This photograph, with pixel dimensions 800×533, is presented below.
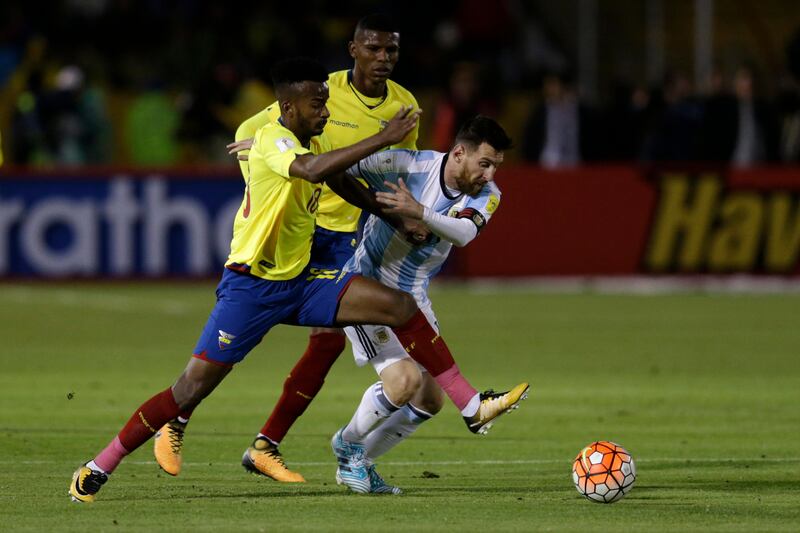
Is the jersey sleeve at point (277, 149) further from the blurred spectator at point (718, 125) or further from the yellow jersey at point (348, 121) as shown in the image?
the blurred spectator at point (718, 125)

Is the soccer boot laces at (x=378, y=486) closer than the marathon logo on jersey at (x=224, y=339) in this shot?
No

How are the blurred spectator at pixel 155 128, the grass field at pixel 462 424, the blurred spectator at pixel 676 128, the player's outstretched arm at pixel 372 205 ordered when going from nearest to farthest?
the grass field at pixel 462 424
the player's outstretched arm at pixel 372 205
the blurred spectator at pixel 676 128
the blurred spectator at pixel 155 128

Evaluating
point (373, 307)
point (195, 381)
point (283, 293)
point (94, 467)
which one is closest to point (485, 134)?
point (373, 307)

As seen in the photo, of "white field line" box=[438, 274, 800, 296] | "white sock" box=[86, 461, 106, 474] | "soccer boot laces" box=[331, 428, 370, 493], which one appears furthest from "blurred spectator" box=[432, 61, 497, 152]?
"white sock" box=[86, 461, 106, 474]

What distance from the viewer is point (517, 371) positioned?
14.4 m

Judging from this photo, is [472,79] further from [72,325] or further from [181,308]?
[72,325]

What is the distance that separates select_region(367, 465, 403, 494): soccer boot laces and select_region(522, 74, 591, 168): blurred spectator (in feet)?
46.8

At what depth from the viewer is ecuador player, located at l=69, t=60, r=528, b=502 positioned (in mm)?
8242

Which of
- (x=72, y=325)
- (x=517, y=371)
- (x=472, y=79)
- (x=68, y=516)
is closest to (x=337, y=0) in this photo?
(x=472, y=79)

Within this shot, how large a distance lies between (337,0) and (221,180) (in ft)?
16.6

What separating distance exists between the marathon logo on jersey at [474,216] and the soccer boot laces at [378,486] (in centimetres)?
138

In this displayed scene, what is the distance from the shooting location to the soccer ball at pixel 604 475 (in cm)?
823

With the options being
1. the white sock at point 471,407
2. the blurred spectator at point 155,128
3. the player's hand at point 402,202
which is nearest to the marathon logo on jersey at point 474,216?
the player's hand at point 402,202

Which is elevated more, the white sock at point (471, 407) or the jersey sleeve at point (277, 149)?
the jersey sleeve at point (277, 149)
